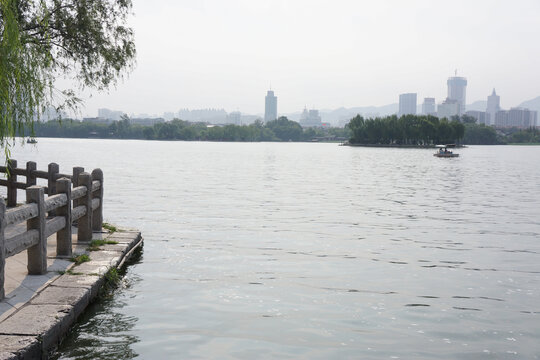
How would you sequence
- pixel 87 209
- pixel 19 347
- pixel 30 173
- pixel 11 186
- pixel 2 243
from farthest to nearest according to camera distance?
1. pixel 11 186
2. pixel 30 173
3. pixel 87 209
4. pixel 2 243
5. pixel 19 347

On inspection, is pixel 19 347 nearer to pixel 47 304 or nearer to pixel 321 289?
pixel 47 304

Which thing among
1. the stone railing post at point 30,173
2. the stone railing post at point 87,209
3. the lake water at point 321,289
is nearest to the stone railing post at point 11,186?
the stone railing post at point 30,173

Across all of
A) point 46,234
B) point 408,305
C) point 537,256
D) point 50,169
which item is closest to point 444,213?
point 537,256

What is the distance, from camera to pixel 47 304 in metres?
7.49

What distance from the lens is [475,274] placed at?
12.5 m

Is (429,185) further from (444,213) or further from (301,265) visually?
(301,265)

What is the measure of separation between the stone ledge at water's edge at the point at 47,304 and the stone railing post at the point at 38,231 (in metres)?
0.17

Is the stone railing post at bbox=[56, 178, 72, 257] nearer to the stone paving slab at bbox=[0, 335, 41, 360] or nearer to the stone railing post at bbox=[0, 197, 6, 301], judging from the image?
the stone railing post at bbox=[0, 197, 6, 301]

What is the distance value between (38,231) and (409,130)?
17332cm

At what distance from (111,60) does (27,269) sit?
1507 centimetres

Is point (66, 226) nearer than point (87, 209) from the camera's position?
Yes

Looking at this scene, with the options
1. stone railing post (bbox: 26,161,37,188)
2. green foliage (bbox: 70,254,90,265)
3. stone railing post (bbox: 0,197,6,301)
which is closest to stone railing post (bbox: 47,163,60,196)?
stone railing post (bbox: 26,161,37,188)

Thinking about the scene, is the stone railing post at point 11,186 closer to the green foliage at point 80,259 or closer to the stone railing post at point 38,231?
the green foliage at point 80,259

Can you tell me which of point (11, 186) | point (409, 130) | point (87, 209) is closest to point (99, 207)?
point (87, 209)
